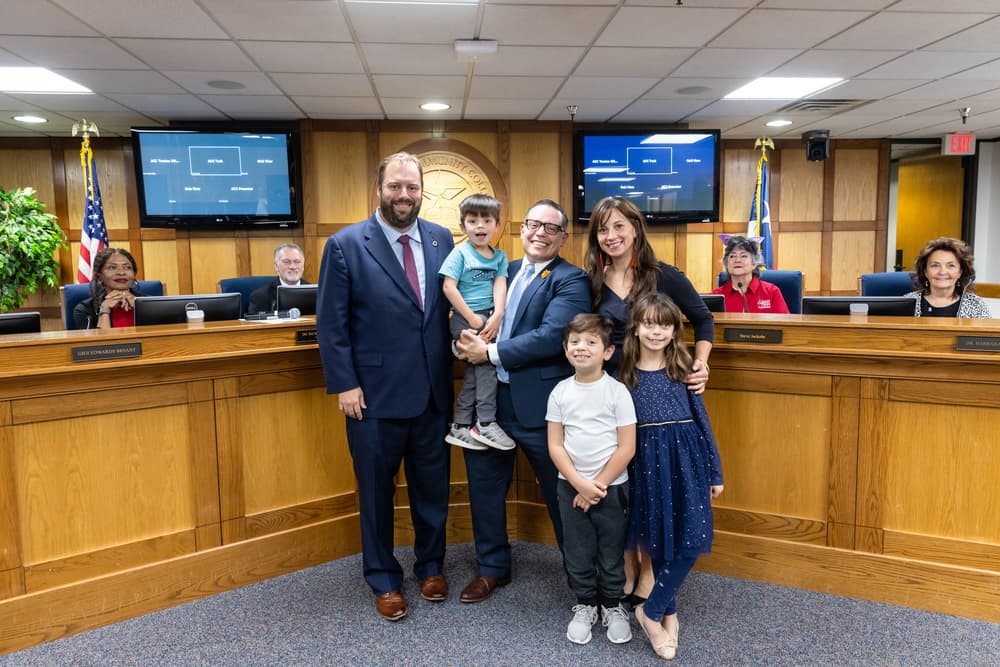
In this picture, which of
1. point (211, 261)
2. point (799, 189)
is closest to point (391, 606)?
point (211, 261)

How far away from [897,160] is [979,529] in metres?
8.86

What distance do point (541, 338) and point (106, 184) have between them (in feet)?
22.2

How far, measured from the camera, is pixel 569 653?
7.27ft

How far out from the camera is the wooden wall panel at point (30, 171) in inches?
278

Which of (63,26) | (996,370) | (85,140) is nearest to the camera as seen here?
(996,370)

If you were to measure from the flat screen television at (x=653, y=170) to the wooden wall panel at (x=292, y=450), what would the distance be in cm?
460

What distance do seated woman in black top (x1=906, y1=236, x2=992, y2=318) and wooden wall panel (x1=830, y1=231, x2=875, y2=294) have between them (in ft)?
17.9

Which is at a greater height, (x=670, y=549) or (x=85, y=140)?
(x=85, y=140)

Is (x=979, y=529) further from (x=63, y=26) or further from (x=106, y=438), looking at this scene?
(x=63, y=26)

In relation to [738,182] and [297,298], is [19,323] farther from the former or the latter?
[738,182]

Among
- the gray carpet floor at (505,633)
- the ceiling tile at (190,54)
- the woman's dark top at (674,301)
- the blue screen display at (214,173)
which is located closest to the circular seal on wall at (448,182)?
the blue screen display at (214,173)

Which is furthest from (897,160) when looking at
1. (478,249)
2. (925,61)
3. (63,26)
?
(63,26)

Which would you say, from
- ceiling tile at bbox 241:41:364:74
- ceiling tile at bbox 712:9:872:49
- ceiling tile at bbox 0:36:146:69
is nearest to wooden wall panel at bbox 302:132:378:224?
ceiling tile at bbox 241:41:364:74

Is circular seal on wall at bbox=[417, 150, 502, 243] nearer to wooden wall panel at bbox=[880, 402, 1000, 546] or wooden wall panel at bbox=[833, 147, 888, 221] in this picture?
wooden wall panel at bbox=[833, 147, 888, 221]
